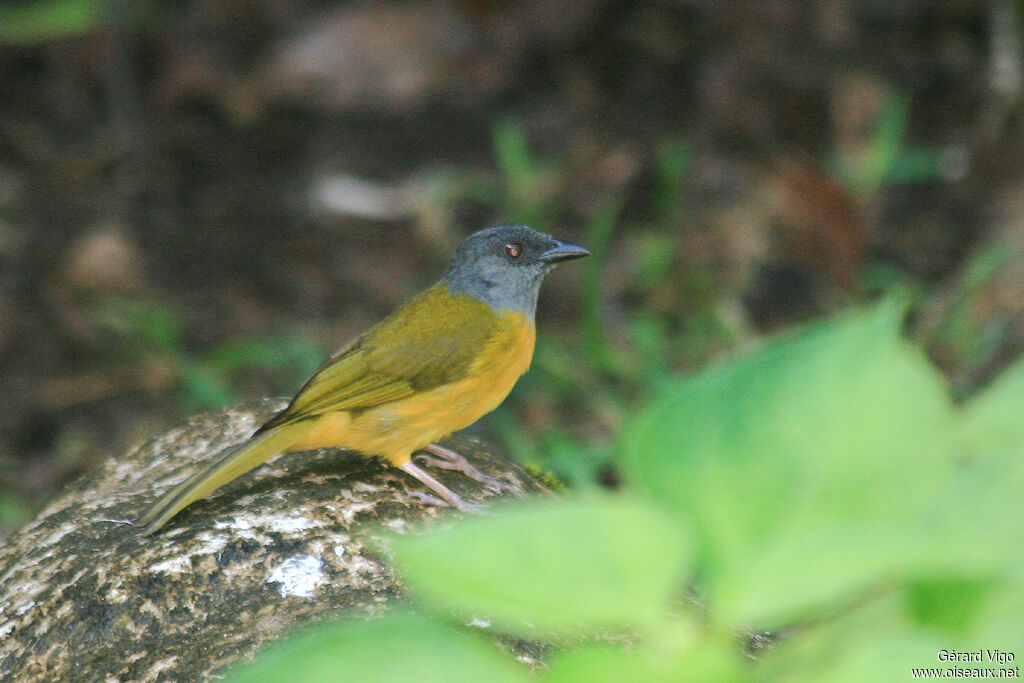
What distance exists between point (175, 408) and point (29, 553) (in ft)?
9.14

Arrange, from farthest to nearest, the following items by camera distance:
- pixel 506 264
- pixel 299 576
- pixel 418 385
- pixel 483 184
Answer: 1. pixel 483 184
2. pixel 506 264
3. pixel 418 385
4. pixel 299 576

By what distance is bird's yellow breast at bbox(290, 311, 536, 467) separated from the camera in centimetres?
281

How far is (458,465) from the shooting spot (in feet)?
9.66

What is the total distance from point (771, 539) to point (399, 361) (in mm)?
2429

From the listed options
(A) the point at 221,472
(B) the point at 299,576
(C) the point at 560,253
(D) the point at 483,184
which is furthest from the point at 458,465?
(D) the point at 483,184

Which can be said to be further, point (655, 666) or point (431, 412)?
point (431, 412)

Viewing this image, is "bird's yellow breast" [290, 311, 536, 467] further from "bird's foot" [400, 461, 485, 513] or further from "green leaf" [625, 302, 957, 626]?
"green leaf" [625, 302, 957, 626]

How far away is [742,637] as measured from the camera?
85.9 inches

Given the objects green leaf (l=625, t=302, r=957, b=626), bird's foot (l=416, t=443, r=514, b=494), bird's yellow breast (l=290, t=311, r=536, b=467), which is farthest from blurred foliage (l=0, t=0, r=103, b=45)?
Result: green leaf (l=625, t=302, r=957, b=626)

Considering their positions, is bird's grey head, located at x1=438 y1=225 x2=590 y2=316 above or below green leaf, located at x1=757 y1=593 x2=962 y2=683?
above

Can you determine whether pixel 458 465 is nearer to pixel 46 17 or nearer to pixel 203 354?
pixel 203 354

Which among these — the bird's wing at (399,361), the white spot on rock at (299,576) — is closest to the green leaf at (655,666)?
the white spot on rock at (299,576)

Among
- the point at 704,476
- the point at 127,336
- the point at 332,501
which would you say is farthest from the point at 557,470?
the point at 704,476

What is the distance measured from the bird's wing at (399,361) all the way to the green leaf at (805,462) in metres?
2.15
